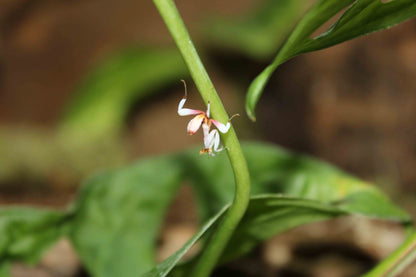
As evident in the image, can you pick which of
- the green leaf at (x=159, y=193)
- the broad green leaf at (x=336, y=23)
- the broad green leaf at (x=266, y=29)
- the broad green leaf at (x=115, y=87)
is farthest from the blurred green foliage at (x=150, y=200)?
the broad green leaf at (x=115, y=87)

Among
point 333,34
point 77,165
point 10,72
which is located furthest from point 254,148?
point 10,72

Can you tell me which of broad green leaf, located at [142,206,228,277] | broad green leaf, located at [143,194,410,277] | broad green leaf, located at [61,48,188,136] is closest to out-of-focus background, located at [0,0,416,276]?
broad green leaf, located at [61,48,188,136]

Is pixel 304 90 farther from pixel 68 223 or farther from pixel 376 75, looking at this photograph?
pixel 68 223

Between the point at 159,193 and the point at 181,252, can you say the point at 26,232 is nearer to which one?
the point at 159,193

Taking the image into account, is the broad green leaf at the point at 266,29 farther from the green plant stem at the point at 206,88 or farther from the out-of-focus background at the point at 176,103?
the green plant stem at the point at 206,88

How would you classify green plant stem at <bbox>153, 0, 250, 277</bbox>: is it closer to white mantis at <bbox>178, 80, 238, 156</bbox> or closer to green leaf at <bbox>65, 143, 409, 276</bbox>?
white mantis at <bbox>178, 80, 238, 156</bbox>

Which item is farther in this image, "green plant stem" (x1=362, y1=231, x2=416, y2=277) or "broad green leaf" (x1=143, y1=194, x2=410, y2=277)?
"green plant stem" (x1=362, y1=231, x2=416, y2=277)
